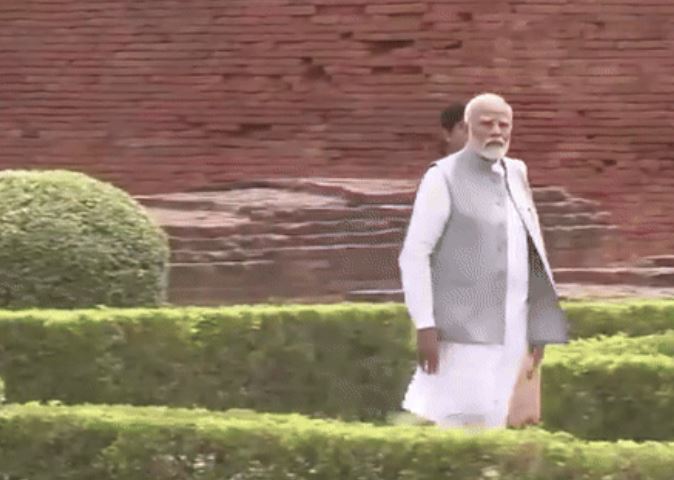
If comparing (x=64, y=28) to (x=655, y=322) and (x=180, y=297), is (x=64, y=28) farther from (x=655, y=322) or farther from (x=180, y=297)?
(x=655, y=322)

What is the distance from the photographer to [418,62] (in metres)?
12.7

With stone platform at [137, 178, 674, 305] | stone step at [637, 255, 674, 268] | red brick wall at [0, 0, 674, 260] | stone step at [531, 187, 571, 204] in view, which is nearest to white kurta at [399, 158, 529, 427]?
stone platform at [137, 178, 674, 305]

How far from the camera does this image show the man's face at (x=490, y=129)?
5.04m

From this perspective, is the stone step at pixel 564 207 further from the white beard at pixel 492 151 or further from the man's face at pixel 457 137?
the white beard at pixel 492 151

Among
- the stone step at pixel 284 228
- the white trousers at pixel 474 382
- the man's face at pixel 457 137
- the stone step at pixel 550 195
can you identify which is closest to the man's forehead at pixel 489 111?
the white trousers at pixel 474 382

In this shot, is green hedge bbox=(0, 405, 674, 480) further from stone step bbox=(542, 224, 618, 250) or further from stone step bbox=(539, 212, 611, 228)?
stone step bbox=(539, 212, 611, 228)

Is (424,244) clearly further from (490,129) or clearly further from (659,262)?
(659,262)

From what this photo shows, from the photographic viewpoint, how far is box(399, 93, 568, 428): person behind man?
5.07 meters

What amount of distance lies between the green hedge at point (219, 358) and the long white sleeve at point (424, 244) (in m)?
1.09

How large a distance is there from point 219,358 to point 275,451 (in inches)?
103

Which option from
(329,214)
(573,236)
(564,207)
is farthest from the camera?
(564,207)

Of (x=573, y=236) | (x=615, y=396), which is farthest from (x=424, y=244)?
A: (x=573, y=236)

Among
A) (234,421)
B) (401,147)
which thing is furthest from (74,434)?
(401,147)

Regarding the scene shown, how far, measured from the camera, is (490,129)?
5.07m
